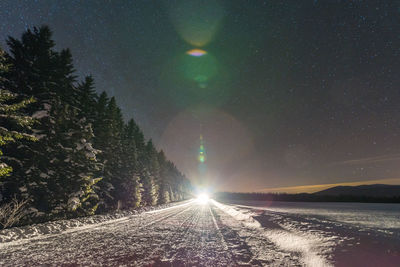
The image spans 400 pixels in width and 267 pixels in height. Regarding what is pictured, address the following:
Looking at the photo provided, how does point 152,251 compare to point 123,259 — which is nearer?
point 123,259

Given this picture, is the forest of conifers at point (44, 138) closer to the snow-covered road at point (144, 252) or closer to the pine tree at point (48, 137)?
the pine tree at point (48, 137)

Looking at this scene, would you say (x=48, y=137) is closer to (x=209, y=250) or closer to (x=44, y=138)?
(x=44, y=138)

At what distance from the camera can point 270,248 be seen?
5.54m

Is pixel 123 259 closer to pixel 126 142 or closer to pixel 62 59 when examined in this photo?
pixel 62 59

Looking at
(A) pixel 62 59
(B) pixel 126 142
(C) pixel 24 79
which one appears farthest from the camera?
(B) pixel 126 142

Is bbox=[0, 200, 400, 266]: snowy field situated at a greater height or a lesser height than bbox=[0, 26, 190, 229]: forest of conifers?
lesser

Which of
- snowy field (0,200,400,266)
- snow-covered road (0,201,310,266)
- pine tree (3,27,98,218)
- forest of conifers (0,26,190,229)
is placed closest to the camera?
snowy field (0,200,400,266)

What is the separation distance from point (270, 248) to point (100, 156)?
62.2ft

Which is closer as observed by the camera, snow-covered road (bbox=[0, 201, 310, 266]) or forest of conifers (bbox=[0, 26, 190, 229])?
snow-covered road (bbox=[0, 201, 310, 266])

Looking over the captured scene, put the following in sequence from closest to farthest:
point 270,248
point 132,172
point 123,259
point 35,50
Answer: point 123,259
point 270,248
point 35,50
point 132,172

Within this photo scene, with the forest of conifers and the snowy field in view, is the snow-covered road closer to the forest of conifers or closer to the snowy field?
the snowy field

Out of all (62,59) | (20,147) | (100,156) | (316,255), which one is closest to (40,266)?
(316,255)

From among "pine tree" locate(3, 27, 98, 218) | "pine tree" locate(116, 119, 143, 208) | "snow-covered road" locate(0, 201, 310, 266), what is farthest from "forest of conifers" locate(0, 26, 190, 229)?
"pine tree" locate(116, 119, 143, 208)

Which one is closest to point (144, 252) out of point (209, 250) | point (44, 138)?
point (209, 250)
